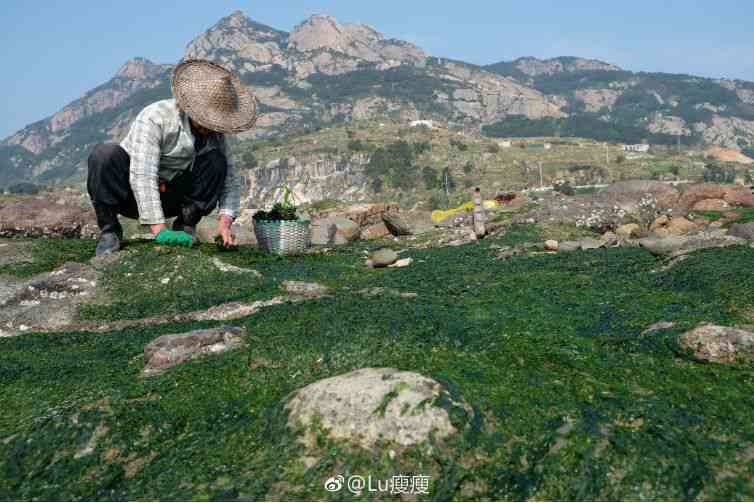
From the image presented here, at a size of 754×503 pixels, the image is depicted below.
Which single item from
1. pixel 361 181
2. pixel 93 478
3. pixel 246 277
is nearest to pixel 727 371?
pixel 93 478

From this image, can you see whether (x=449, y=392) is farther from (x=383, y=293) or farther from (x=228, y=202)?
(x=228, y=202)

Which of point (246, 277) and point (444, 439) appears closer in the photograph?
point (444, 439)

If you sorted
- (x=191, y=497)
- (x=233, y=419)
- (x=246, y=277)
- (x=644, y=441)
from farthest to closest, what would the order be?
(x=246, y=277) → (x=233, y=419) → (x=644, y=441) → (x=191, y=497)

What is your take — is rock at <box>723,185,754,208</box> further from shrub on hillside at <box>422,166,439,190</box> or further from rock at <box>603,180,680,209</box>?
shrub on hillside at <box>422,166,439,190</box>

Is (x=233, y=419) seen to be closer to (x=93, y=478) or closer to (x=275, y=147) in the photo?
(x=93, y=478)

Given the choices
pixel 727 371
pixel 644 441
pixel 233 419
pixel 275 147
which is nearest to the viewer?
pixel 644 441

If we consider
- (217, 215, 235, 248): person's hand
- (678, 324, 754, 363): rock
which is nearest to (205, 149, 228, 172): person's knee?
(217, 215, 235, 248): person's hand

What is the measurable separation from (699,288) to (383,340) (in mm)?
3887

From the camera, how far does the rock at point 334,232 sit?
49.2 ft

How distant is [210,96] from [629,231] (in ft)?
31.5

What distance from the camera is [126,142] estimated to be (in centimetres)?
886

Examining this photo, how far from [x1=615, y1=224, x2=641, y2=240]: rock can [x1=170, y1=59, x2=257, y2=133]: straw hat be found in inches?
332

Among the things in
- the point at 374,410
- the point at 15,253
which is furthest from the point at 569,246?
the point at 15,253

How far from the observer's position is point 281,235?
1103cm
